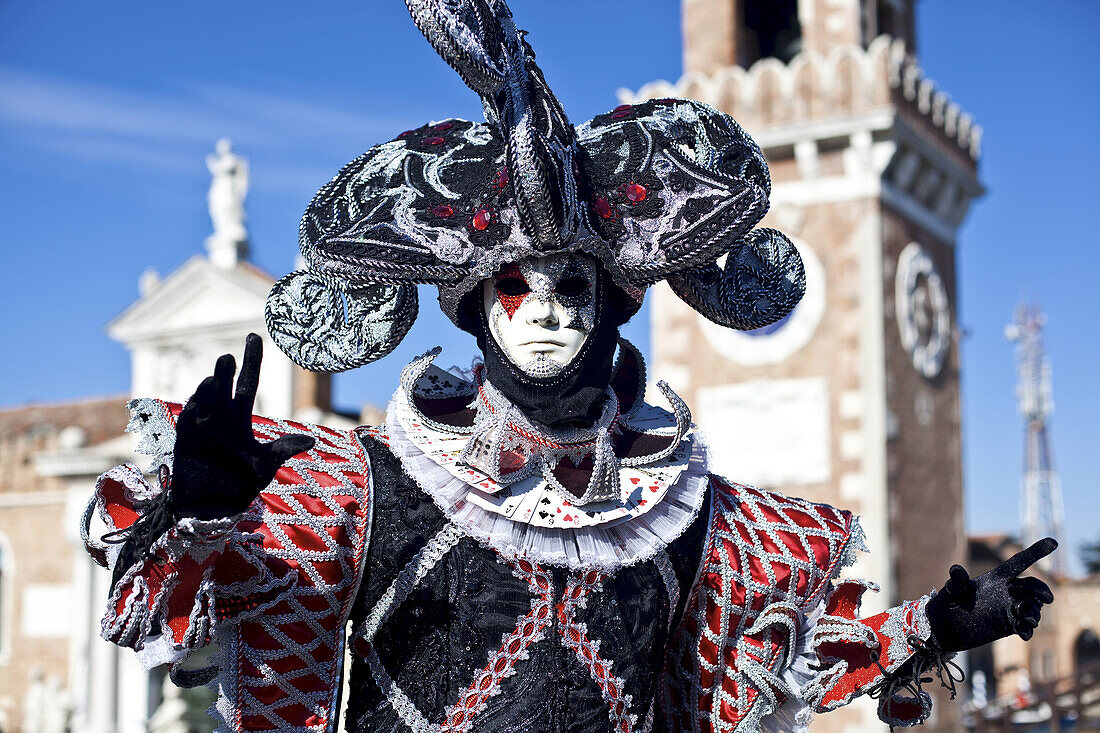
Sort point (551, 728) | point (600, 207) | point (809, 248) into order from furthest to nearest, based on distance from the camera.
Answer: point (809, 248) → point (600, 207) → point (551, 728)

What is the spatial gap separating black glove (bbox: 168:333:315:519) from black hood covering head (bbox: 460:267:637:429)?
558 mm

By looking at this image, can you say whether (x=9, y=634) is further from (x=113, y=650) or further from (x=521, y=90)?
(x=521, y=90)

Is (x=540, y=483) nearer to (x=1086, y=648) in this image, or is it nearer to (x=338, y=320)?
(x=338, y=320)

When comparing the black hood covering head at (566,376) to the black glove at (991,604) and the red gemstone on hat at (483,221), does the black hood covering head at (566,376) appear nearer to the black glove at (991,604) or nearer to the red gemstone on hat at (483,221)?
the red gemstone on hat at (483,221)

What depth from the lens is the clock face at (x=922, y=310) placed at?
→ 495 inches

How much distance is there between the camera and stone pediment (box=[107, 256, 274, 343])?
13828 millimetres

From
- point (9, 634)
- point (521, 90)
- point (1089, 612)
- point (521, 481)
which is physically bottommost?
point (1089, 612)

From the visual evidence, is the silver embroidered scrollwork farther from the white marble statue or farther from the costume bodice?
the white marble statue

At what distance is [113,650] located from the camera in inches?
553

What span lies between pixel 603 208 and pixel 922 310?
1132 centimetres

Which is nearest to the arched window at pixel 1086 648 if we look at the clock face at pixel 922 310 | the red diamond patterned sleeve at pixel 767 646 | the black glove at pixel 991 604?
the clock face at pixel 922 310

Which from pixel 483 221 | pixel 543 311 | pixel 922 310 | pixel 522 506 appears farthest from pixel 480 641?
pixel 922 310

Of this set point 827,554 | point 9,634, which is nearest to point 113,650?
point 9,634

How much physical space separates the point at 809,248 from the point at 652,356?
1835mm
